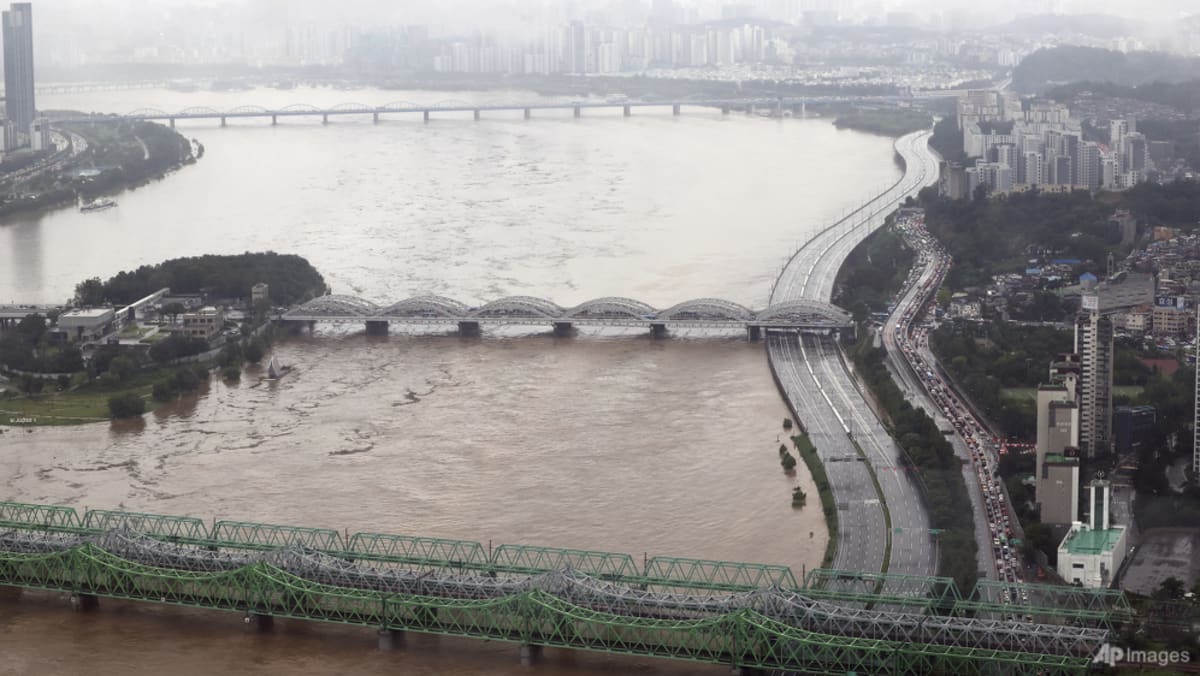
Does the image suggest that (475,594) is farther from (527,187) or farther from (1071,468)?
(527,187)

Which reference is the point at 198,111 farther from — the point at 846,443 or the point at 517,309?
the point at 846,443

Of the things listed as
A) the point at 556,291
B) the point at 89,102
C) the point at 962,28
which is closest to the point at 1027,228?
the point at 556,291

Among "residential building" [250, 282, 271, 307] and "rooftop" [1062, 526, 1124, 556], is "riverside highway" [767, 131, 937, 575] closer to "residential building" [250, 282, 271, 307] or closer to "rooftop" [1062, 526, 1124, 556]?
"rooftop" [1062, 526, 1124, 556]

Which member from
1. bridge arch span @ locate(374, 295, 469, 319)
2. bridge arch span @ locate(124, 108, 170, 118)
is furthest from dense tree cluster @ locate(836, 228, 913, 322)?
bridge arch span @ locate(124, 108, 170, 118)

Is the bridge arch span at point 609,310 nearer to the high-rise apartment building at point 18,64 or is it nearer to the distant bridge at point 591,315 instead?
the distant bridge at point 591,315

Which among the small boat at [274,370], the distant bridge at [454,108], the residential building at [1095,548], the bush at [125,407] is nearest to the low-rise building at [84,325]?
the small boat at [274,370]
